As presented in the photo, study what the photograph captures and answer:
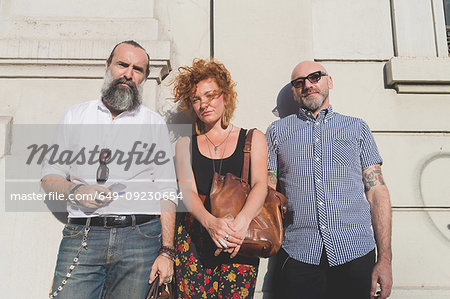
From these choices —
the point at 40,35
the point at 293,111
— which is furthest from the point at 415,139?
the point at 40,35

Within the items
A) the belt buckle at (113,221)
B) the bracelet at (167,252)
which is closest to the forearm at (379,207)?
the bracelet at (167,252)

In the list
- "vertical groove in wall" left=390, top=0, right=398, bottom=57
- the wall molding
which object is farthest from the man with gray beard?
"vertical groove in wall" left=390, top=0, right=398, bottom=57

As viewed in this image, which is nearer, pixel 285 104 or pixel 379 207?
pixel 379 207

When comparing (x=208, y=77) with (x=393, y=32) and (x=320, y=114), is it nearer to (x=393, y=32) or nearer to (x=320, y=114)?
(x=320, y=114)

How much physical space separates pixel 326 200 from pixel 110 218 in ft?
4.84

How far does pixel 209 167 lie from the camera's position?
214cm

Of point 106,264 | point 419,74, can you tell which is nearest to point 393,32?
point 419,74

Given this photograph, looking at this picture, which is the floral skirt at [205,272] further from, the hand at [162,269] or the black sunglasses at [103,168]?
the black sunglasses at [103,168]

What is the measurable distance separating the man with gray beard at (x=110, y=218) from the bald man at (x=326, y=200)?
0.87m

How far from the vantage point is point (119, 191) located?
2.00 m

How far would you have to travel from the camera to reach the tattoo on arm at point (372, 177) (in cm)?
232

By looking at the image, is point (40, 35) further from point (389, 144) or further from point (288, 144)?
point (389, 144)

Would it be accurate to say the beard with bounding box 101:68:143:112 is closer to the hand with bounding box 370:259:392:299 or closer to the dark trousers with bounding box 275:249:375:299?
the dark trousers with bounding box 275:249:375:299

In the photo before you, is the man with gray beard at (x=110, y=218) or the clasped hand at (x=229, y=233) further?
the man with gray beard at (x=110, y=218)
